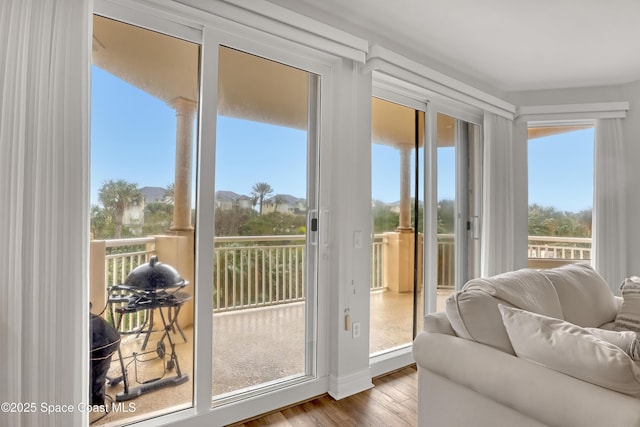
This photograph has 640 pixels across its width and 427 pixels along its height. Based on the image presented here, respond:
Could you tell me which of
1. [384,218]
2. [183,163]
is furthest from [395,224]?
[183,163]

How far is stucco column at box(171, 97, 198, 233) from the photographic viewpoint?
73.7 inches

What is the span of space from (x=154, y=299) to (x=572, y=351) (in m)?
1.86

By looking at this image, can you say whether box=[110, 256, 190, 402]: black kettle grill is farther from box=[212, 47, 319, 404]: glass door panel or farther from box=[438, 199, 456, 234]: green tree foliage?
box=[438, 199, 456, 234]: green tree foliage

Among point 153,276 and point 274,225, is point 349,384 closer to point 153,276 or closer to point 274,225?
point 274,225

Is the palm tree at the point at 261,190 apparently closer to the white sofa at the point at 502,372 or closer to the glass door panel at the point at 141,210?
the glass door panel at the point at 141,210

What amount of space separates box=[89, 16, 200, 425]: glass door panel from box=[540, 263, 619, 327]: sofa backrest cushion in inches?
82.5

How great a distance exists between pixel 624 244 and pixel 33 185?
4681 mm

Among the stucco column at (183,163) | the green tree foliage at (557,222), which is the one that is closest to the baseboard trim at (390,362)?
the stucco column at (183,163)

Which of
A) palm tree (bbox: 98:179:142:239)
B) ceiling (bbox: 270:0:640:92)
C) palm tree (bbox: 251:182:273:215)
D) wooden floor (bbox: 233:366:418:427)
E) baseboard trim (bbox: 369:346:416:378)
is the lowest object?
wooden floor (bbox: 233:366:418:427)

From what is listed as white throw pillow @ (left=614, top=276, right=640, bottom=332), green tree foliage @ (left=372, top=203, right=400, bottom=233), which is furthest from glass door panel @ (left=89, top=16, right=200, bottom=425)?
white throw pillow @ (left=614, top=276, right=640, bottom=332)

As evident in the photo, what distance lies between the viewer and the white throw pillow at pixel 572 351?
3.51ft

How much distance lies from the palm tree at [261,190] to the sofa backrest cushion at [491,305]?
1.22m

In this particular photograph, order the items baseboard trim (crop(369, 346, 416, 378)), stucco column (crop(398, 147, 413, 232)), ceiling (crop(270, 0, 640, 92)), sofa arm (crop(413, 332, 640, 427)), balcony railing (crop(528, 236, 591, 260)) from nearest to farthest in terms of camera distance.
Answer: sofa arm (crop(413, 332, 640, 427)), ceiling (crop(270, 0, 640, 92)), baseboard trim (crop(369, 346, 416, 378)), stucco column (crop(398, 147, 413, 232)), balcony railing (crop(528, 236, 591, 260))

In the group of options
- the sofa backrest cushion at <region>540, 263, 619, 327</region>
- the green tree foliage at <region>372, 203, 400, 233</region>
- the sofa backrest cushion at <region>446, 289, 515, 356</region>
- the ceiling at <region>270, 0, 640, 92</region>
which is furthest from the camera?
the green tree foliage at <region>372, 203, 400, 233</region>
